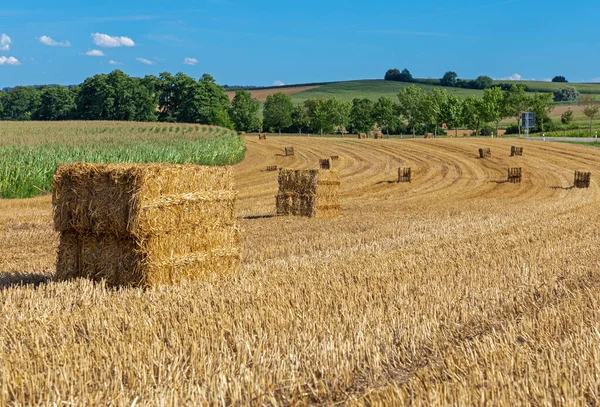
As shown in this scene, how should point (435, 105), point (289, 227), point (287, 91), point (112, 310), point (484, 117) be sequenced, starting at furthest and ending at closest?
1. point (287, 91)
2. point (435, 105)
3. point (484, 117)
4. point (289, 227)
5. point (112, 310)

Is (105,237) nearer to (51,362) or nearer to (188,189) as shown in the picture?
(188,189)

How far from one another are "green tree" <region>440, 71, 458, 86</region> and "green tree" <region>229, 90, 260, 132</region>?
8774cm

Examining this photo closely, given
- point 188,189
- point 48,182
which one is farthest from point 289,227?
point 48,182

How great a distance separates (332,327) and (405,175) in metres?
25.9

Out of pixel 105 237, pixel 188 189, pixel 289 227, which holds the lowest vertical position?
pixel 289 227

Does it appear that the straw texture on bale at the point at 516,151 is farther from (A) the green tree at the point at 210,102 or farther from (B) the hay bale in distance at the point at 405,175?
(A) the green tree at the point at 210,102

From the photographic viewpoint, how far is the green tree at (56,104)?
114 meters

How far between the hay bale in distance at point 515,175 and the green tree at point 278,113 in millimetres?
90359

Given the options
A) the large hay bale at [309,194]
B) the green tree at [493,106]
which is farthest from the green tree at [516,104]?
the large hay bale at [309,194]

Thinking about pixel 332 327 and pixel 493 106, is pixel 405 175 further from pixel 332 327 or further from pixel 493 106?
pixel 493 106

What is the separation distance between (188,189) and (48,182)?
18.3m

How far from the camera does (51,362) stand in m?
5.43

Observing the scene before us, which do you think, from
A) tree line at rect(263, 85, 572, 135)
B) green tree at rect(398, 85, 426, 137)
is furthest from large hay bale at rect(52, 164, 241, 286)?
green tree at rect(398, 85, 426, 137)

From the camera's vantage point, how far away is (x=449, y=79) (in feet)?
637
